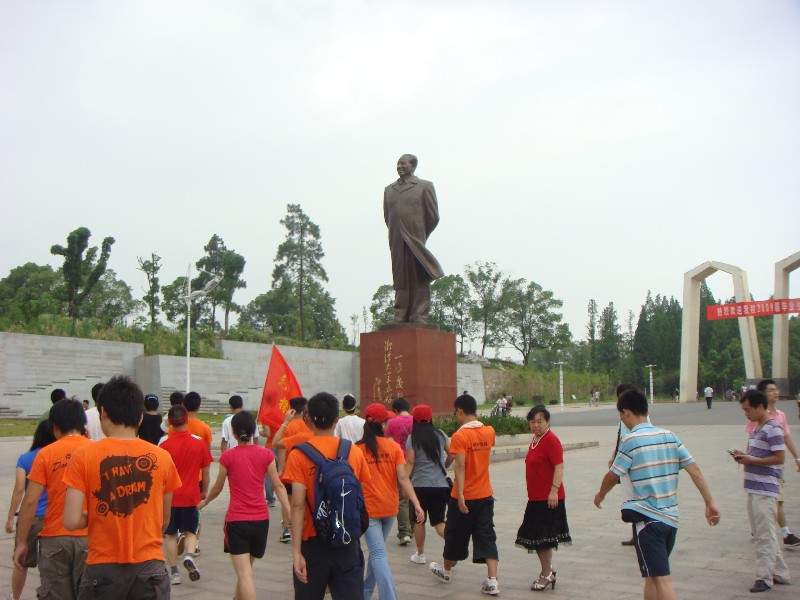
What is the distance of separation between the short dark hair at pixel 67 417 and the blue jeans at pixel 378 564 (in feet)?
5.29

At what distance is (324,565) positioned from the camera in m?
3.46

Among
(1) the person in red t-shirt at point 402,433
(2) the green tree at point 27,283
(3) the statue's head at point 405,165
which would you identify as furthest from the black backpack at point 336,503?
(2) the green tree at point 27,283

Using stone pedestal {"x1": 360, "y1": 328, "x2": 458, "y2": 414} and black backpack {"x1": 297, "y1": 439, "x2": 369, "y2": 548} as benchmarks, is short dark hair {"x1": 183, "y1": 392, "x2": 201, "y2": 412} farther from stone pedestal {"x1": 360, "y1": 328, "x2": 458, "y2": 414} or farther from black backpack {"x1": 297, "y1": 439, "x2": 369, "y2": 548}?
stone pedestal {"x1": 360, "y1": 328, "x2": 458, "y2": 414}

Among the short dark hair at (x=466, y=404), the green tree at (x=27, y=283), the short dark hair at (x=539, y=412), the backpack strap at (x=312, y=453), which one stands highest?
the green tree at (x=27, y=283)

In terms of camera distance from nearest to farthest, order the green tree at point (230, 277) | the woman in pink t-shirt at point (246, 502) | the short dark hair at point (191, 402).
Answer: the woman in pink t-shirt at point (246, 502)
the short dark hair at point (191, 402)
the green tree at point (230, 277)

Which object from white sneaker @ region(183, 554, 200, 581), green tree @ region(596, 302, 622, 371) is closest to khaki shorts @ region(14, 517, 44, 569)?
white sneaker @ region(183, 554, 200, 581)

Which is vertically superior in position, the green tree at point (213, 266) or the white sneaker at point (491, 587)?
the green tree at point (213, 266)

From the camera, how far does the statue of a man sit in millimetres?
11719

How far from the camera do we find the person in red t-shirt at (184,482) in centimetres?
534

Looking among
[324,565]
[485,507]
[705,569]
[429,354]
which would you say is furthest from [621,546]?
[429,354]

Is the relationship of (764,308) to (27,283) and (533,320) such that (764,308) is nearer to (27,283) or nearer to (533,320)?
(533,320)

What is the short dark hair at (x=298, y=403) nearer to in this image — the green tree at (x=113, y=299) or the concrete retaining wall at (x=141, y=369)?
the concrete retaining wall at (x=141, y=369)

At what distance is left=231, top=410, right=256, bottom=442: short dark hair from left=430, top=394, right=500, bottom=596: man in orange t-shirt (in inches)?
55.3

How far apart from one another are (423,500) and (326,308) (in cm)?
4954
